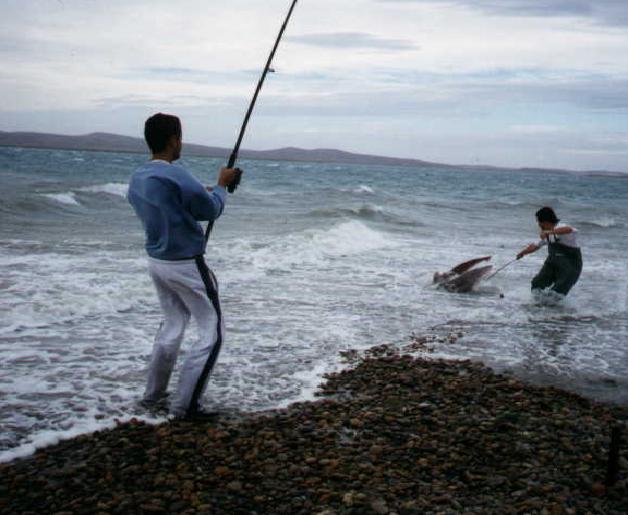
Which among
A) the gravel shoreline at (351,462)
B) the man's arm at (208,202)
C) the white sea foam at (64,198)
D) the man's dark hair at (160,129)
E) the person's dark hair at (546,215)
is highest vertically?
the man's dark hair at (160,129)

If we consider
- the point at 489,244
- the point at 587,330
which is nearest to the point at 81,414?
the point at 587,330

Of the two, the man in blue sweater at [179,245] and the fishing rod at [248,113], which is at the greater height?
the fishing rod at [248,113]

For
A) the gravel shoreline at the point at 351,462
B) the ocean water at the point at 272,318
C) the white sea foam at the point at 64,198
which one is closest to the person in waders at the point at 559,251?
the ocean water at the point at 272,318

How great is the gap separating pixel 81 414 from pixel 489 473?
3.00 meters

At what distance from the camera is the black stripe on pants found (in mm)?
4672

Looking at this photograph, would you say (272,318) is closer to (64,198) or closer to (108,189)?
(64,198)

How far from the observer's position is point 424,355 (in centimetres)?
700

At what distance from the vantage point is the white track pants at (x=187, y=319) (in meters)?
4.61

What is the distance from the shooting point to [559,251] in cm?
971

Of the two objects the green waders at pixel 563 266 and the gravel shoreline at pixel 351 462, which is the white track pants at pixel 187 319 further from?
the green waders at pixel 563 266

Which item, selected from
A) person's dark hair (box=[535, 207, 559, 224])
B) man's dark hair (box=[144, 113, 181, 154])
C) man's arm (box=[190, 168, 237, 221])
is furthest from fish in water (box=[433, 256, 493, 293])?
man's dark hair (box=[144, 113, 181, 154])

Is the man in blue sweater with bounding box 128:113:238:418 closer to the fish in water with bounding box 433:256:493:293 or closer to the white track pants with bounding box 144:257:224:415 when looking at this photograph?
the white track pants with bounding box 144:257:224:415

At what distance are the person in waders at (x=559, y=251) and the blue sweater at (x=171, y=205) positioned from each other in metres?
6.27

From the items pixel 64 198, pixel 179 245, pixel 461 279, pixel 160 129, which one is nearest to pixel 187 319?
pixel 179 245
